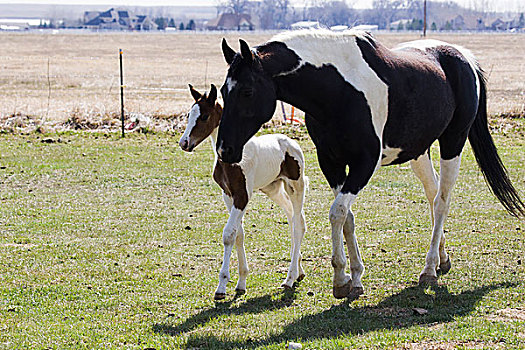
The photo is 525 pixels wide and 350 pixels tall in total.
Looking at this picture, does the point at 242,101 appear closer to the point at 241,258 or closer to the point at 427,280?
the point at 241,258

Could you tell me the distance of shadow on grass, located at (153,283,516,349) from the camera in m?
5.02

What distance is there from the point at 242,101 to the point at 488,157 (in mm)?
3342

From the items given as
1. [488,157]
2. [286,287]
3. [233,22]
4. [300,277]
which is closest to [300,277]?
[300,277]

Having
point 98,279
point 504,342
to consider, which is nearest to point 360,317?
point 504,342

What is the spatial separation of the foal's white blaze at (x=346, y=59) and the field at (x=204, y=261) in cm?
162

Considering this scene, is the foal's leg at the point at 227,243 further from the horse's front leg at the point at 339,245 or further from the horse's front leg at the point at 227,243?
the horse's front leg at the point at 339,245

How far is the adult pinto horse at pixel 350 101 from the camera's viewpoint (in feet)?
16.6

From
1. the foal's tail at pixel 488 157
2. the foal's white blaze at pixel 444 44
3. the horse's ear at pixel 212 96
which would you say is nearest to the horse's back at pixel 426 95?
the foal's white blaze at pixel 444 44

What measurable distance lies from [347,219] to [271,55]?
160 centimetres

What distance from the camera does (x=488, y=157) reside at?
7195 mm

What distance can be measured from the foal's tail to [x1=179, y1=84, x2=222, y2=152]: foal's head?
268cm

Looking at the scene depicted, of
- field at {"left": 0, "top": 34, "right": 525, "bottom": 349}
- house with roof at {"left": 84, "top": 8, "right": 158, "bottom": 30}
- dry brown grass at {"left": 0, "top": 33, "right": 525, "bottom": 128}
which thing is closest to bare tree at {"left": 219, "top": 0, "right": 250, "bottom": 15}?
house with roof at {"left": 84, "top": 8, "right": 158, "bottom": 30}

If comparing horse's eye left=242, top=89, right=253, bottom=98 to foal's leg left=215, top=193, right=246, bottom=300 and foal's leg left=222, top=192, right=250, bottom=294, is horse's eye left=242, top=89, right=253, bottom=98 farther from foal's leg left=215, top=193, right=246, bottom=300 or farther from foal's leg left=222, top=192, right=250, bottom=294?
foal's leg left=222, top=192, right=250, bottom=294

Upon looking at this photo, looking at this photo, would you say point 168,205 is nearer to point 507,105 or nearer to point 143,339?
point 143,339
